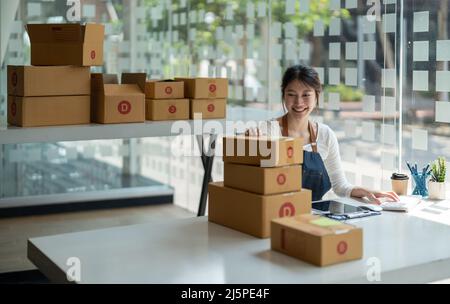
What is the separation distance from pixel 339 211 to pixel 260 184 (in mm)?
498

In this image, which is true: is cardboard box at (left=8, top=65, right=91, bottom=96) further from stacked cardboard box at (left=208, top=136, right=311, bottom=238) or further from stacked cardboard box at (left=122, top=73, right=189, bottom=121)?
stacked cardboard box at (left=208, top=136, right=311, bottom=238)

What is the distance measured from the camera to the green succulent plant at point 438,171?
2.92 meters

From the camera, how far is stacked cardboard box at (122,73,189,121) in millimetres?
3693

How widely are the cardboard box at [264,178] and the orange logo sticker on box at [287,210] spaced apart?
0.15ft

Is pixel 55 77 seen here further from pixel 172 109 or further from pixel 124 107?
pixel 172 109

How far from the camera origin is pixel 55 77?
3.34m

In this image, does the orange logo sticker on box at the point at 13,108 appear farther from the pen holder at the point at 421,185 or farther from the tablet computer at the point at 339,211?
the pen holder at the point at 421,185

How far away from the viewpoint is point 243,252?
1963mm

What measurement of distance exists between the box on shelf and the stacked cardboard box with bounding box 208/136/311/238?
1504 mm

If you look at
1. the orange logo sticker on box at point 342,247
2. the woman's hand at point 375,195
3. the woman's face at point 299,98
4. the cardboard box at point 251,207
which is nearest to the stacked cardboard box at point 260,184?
the cardboard box at point 251,207

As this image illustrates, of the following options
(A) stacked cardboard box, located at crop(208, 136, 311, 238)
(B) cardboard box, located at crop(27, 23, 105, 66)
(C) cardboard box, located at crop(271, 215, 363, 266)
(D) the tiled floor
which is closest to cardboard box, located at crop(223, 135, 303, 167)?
(A) stacked cardboard box, located at crop(208, 136, 311, 238)
